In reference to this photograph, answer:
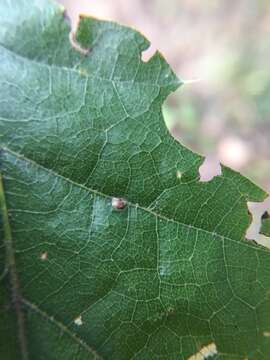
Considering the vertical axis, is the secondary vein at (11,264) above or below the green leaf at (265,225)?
below

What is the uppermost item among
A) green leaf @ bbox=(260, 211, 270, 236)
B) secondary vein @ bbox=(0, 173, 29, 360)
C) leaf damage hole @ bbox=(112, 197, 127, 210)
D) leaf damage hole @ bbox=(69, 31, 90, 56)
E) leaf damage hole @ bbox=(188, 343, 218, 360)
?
leaf damage hole @ bbox=(69, 31, 90, 56)

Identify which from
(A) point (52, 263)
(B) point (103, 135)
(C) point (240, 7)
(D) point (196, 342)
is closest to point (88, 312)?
(A) point (52, 263)

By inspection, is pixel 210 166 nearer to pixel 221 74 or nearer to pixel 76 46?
pixel 221 74

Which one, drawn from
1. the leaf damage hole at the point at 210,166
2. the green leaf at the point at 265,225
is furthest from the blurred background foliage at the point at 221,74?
the green leaf at the point at 265,225

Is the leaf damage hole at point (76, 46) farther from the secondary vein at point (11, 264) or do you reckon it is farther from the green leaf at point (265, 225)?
the green leaf at point (265, 225)

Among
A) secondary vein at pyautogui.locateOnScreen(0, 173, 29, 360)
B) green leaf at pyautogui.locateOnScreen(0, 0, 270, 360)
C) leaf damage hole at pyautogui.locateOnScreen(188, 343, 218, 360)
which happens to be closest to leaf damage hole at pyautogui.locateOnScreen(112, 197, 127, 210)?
green leaf at pyautogui.locateOnScreen(0, 0, 270, 360)

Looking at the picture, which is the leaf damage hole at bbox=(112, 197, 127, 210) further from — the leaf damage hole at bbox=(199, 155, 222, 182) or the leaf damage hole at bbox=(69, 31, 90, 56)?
the leaf damage hole at bbox=(199, 155, 222, 182)
